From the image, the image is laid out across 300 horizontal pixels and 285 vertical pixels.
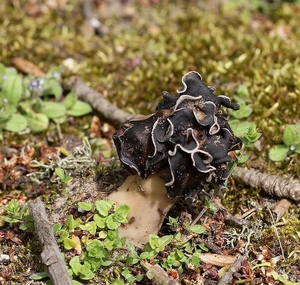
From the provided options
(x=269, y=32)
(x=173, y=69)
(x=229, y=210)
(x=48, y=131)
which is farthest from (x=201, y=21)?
(x=229, y=210)

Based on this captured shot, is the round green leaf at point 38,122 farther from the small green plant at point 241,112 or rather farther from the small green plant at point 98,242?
the small green plant at point 241,112

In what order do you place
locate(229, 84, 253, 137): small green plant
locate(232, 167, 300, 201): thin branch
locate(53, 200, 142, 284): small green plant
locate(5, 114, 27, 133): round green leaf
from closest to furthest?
locate(53, 200, 142, 284): small green plant
locate(232, 167, 300, 201): thin branch
locate(229, 84, 253, 137): small green plant
locate(5, 114, 27, 133): round green leaf

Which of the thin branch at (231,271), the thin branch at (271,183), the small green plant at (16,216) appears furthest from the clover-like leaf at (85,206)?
the thin branch at (271,183)

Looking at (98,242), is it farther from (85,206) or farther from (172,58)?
(172,58)

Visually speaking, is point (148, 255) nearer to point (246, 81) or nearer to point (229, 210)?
point (229, 210)

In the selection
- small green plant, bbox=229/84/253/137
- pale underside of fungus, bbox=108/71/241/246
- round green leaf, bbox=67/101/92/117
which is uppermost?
pale underside of fungus, bbox=108/71/241/246

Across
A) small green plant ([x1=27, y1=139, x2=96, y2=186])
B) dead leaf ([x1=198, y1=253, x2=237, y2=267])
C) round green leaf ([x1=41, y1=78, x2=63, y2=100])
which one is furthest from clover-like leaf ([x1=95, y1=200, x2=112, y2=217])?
round green leaf ([x1=41, y1=78, x2=63, y2=100])

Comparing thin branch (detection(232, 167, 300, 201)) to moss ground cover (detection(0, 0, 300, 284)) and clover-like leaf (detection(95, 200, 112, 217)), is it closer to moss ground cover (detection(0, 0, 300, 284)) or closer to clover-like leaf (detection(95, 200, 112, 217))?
moss ground cover (detection(0, 0, 300, 284))
